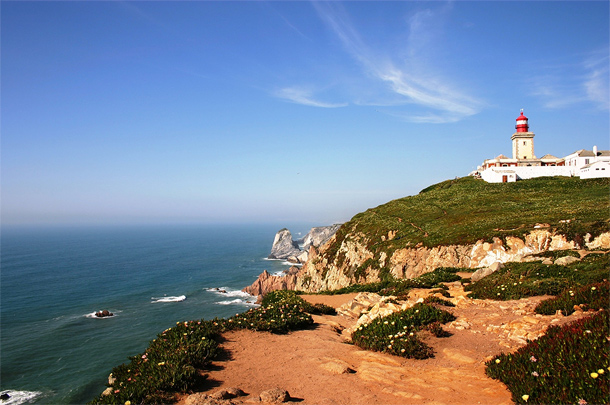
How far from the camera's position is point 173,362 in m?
7.22

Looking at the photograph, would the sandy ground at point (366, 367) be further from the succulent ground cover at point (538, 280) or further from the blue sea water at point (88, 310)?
the blue sea water at point (88, 310)

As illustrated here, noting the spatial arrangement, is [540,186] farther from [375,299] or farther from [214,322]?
[214,322]

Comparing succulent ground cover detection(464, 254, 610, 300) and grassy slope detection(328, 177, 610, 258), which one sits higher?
grassy slope detection(328, 177, 610, 258)

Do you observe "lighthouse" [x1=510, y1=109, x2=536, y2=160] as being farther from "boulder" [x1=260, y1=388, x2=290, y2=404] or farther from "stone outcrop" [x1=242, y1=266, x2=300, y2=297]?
"boulder" [x1=260, y1=388, x2=290, y2=404]

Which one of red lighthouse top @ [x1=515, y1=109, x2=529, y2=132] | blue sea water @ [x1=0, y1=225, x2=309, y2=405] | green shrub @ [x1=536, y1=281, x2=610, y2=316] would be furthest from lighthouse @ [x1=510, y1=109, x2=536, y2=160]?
green shrub @ [x1=536, y1=281, x2=610, y2=316]

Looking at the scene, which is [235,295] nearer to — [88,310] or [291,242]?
[88,310]

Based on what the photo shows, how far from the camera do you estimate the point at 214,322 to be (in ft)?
36.1

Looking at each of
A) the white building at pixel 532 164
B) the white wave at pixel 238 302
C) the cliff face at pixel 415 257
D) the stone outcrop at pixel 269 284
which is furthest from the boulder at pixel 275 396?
the white building at pixel 532 164

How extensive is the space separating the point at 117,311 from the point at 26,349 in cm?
1708

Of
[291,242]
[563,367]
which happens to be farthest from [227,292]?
[563,367]

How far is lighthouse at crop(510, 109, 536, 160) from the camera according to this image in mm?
75062

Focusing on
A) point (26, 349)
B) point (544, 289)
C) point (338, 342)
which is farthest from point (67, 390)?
point (544, 289)

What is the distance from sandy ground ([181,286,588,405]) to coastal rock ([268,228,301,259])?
12719 cm

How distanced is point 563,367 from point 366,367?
3830mm
